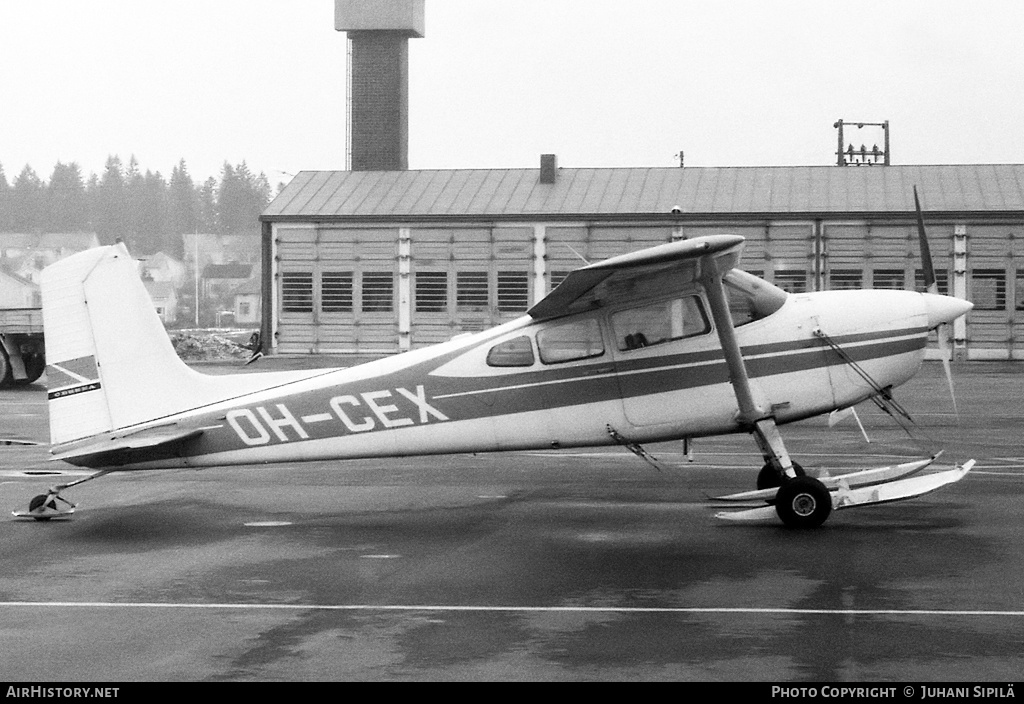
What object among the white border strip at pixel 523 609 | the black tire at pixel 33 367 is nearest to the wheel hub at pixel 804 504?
the white border strip at pixel 523 609

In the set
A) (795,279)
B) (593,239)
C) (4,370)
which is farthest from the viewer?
(593,239)

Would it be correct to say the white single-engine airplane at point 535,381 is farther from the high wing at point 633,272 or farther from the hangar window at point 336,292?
the hangar window at point 336,292

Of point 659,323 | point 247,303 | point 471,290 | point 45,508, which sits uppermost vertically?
point 659,323

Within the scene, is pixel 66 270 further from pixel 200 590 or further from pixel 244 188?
pixel 244 188

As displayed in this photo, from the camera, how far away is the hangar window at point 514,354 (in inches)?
471

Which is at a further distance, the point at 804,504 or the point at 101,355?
the point at 101,355

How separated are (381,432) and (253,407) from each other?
1216mm

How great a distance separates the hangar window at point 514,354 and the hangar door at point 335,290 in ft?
93.9

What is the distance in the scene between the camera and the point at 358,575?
960 centimetres

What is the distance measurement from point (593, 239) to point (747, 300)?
2816cm

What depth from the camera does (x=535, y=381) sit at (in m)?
11.9

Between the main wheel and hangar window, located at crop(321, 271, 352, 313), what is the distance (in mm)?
30794

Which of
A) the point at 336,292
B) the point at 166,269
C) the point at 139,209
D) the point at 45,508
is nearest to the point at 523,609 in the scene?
the point at 45,508

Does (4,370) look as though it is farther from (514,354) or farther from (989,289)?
(989,289)
